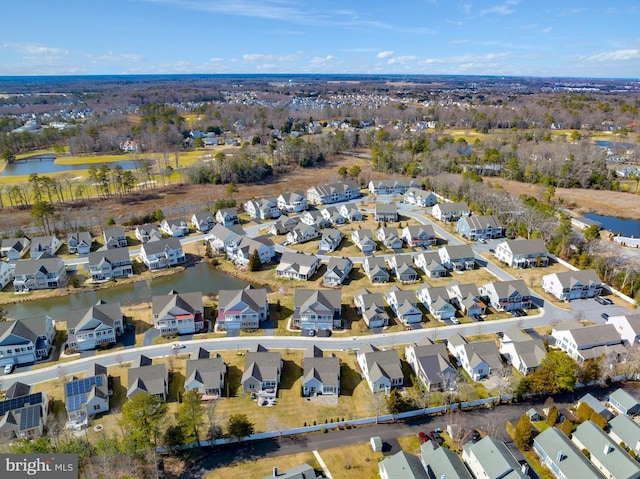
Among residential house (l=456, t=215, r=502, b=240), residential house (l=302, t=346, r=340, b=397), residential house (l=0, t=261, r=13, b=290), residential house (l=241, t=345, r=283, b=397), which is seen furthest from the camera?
residential house (l=456, t=215, r=502, b=240)

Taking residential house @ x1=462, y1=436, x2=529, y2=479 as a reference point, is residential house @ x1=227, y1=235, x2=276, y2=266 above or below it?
above

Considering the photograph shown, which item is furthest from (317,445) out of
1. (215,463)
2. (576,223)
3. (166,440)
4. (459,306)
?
(576,223)

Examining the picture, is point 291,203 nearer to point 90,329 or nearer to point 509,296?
point 509,296

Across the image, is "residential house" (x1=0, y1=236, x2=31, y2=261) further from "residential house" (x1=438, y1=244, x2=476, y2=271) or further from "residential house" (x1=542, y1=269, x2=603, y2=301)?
"residential house" (x1=542, y1=269, x2=603, y2=301)

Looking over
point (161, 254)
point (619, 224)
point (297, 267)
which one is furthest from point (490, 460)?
point (619, 224)

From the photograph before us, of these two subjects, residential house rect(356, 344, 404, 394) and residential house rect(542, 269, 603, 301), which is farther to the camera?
residential house rect(542, 269, 603, 301)

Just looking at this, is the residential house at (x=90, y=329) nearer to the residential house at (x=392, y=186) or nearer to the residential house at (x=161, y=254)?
the residential house at (x=161, y=254)

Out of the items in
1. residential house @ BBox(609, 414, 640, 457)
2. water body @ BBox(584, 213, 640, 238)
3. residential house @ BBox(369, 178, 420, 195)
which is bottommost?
residential house @ BBox(609, 414, 640, 457)

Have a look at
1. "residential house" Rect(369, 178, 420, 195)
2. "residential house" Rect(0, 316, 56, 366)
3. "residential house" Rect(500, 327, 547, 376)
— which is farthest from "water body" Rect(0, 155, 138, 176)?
"residential house" Rect(500, 327, 547, 376)
